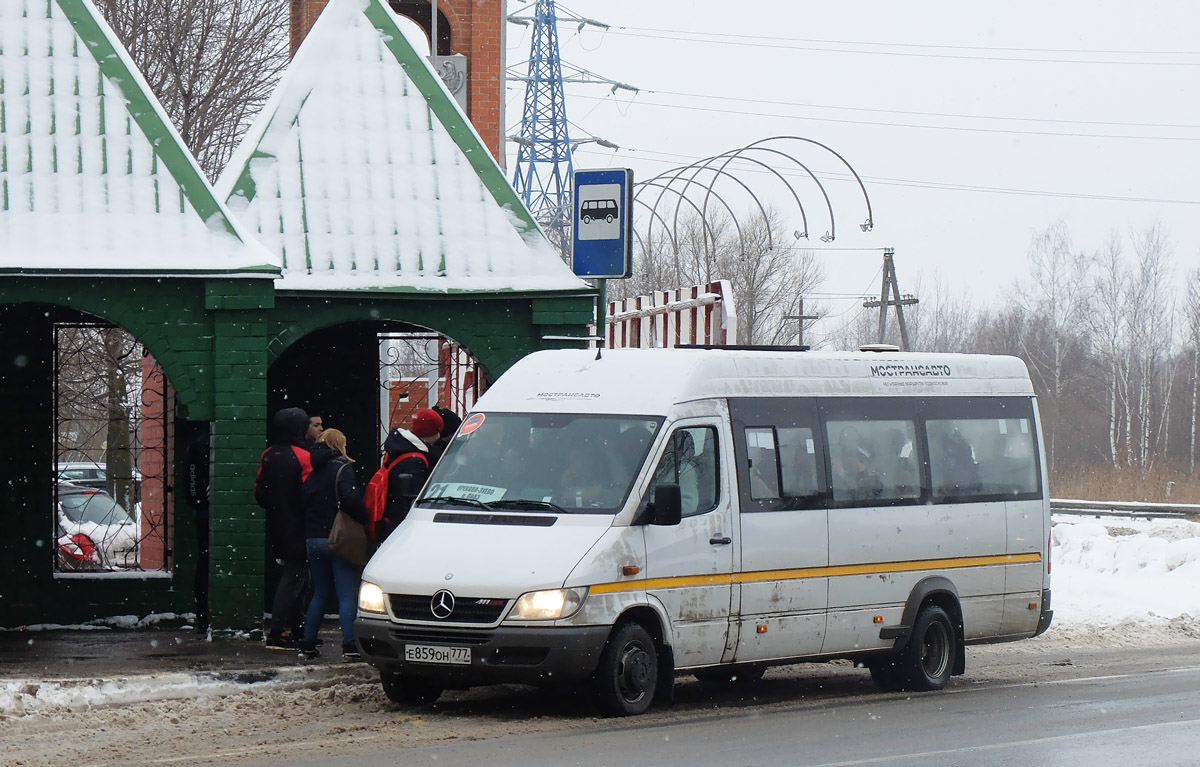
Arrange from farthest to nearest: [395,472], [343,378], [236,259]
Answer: [343,378]
[236,259]
[395,472]

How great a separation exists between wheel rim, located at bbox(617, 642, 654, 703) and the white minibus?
13 millimetres

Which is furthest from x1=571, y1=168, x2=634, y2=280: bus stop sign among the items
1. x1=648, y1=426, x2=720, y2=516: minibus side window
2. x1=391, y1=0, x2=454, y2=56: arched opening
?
x1=391, y1=0, x2=454, y2=56: arched opening

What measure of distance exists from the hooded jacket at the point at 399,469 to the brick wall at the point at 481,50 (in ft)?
35.4

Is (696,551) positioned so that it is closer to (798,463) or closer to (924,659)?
(798,463)

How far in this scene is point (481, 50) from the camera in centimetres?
2295

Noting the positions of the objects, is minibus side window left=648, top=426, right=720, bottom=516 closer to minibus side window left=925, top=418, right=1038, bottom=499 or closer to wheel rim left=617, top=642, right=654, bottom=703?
wheel rim left=617, top=642, right=654, bottom=703

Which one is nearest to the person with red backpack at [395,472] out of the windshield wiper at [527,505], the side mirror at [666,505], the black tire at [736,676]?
the windshield wiper at [527,505]

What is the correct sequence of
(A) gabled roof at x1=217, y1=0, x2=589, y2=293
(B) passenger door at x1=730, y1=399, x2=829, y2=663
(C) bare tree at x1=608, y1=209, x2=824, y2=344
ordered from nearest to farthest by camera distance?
(B) passenger door at x1=730, y1=399, x2=829, y2=663 < (A) gabled roof at x1=217, y1=0, x2=589, y2=293 < (C) bare tree at x1=608, y1=209, x2=824, y2=344

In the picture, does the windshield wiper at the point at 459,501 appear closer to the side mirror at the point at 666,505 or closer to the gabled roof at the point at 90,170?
the side mirror at the point at 666,505

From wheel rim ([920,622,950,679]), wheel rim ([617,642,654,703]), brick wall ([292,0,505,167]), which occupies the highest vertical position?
brick wall ([292,0,505,167])

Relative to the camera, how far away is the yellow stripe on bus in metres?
10.4

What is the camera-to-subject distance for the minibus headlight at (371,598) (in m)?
10.4

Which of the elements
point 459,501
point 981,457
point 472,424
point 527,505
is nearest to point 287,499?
point 472,424

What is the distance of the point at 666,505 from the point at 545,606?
1.08m
